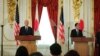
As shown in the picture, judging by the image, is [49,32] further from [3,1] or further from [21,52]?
[21,52]

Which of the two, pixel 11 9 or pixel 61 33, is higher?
pixel 11 9

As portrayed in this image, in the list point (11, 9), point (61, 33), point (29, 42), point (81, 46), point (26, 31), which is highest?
point (11, 9)

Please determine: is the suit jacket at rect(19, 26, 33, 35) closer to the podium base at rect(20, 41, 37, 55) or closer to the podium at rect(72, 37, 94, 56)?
the podium base at rect(20, 41, 37, 55)

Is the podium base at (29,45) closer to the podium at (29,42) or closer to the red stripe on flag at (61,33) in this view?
the podium at (29,42)

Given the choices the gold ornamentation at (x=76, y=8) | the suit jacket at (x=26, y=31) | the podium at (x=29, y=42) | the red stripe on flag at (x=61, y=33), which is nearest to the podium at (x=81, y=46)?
the podium at (x=29, y=42)

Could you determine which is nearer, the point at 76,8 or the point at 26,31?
the point at 26,31

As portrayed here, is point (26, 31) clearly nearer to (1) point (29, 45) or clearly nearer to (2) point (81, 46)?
(1) point (29, 45)

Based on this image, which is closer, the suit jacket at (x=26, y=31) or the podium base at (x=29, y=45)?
the podium base at (x=29, y=45)

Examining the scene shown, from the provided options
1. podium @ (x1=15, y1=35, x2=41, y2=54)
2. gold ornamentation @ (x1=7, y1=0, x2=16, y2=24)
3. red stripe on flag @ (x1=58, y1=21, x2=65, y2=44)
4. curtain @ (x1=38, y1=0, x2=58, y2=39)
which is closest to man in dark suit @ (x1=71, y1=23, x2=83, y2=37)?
podium @ (x1=15, y1=35, x2=41, y2=54)

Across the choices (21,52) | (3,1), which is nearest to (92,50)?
(3,1)

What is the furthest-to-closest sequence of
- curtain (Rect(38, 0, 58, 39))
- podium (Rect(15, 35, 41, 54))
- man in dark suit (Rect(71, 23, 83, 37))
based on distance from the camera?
1. curtain (Rect(38, 0, 58, 39))
2. man in dark suit (Rect(71, 23, 83, 37))
3. podium (Rect(15, 35, 41, 54))

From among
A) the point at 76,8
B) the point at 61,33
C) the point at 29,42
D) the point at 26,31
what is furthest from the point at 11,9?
the point at 29,42

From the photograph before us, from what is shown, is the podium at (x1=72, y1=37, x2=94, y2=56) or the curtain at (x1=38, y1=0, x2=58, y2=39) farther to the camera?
the curtain at (x1=38, y1=0, x2=58, y2=39)

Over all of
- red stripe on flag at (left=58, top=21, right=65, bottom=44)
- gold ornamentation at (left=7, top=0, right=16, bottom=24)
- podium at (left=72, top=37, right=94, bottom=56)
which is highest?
gold ornamentation at (left=7, top=0, right=16, bottom=24)
